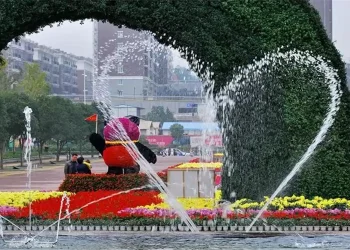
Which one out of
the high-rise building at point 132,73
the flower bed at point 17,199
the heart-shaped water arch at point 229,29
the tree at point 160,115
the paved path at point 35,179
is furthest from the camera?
the tree at point 160,115

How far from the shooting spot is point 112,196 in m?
11.4

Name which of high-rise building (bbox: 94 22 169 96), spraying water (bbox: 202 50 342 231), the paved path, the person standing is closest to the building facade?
high-rise building (bbox: 94 22 169 96)

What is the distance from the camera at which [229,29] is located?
977 cm

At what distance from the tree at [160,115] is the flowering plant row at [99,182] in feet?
107

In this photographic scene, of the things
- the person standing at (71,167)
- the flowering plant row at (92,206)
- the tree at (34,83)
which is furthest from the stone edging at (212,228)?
the tree at (34,83)

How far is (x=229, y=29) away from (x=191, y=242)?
371 centimetres

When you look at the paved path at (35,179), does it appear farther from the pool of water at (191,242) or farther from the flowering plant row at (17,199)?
the pool of water at (191,242)

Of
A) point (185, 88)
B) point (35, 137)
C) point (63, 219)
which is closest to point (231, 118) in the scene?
point (63, 219)

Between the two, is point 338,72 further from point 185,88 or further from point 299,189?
point 185,88

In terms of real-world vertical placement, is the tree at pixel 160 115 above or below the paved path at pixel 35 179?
above

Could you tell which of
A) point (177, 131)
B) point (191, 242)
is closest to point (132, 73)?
point (177, 131)

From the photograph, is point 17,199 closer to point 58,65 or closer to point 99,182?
point 99,182

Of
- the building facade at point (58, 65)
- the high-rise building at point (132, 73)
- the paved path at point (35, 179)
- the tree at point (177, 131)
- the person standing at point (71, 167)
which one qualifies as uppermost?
the building facade at point (58, 65)

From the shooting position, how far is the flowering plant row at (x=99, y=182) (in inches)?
528
